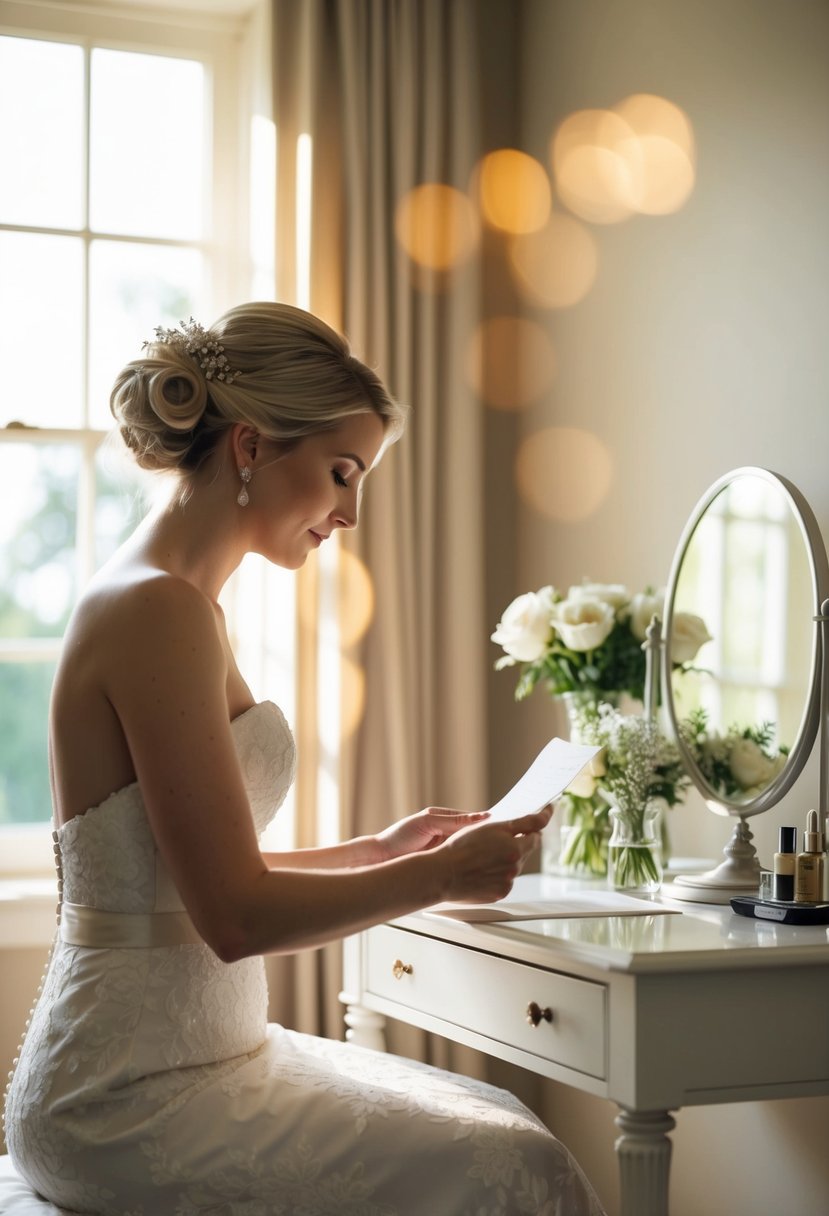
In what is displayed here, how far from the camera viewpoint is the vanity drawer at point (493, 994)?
166 cm

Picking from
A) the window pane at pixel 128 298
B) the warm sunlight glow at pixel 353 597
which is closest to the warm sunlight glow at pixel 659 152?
the warm sunlight glow at pixel 353 597

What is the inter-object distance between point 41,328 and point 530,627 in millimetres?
1368

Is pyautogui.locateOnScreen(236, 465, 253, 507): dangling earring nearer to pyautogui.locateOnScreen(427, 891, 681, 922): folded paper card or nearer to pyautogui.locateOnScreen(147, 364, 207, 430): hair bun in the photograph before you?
pyautogui.locateOnScreen(147, 364, 207, 430): hair bun

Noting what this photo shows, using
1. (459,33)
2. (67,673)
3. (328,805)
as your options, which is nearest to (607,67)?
(459,33)

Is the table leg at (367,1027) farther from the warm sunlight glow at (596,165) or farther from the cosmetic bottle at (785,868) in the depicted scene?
the warm sunlight glow at (596,165)

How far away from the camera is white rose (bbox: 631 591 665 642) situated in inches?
95.7

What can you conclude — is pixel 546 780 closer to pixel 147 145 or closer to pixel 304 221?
pixel 304 221

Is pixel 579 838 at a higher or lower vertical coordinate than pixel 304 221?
lower

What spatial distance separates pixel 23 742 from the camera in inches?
119

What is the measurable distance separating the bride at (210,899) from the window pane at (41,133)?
138cm

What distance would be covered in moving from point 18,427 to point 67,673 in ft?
4.93

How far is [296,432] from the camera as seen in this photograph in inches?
71.2

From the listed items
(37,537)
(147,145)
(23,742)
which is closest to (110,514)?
(37,537)

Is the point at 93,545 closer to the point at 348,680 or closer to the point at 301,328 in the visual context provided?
the point at 348,680
